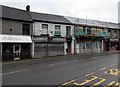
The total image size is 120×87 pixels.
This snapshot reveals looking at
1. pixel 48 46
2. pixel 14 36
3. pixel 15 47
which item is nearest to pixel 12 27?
pixel 14 36

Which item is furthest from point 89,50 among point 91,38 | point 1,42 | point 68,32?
point 1,42

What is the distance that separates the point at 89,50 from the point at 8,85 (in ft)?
72.2

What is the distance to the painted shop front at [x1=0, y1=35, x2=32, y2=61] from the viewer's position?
14.6m

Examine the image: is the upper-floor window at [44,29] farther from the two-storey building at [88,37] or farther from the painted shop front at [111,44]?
the painted shop front at [111,44]

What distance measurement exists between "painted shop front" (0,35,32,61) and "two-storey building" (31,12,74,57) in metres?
1.28

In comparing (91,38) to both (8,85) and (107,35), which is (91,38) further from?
(8,85)

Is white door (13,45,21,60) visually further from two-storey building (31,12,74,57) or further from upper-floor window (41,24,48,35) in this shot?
upper-floor window (41,24,48,35)

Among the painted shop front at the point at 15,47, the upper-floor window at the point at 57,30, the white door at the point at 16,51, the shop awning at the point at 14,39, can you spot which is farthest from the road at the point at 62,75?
the upper-floor window at the point at 57,30

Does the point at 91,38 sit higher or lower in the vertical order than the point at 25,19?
lower

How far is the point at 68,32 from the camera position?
21953 millimetres

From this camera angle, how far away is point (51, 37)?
62.9 feet

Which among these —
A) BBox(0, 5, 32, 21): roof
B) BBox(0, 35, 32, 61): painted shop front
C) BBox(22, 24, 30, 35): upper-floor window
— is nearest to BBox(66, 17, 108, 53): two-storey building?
BBox(22, 24, 30, 35): upper-floor window

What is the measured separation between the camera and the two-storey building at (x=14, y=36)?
14.8 m

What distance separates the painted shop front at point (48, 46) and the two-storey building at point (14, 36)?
1.46m
